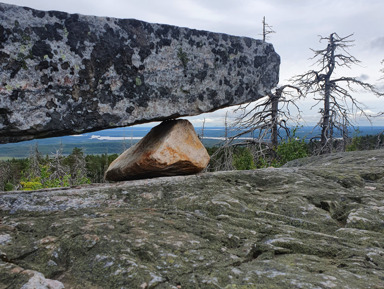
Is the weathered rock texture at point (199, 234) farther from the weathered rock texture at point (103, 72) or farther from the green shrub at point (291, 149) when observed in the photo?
the green shrub at point (291, 149)

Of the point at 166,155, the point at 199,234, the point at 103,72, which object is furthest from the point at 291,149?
the point at 199,234

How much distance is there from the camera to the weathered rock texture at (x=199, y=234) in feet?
9.16

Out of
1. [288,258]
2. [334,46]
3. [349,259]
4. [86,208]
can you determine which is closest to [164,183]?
[86,208]

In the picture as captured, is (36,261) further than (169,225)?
No

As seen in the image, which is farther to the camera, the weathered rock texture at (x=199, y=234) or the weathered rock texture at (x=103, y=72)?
the weathered rock texture at (x=103, y=72)

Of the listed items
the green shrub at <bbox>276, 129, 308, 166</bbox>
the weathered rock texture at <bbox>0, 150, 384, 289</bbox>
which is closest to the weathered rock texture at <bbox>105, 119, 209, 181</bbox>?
the weathered rock texture at <bbox>0, 150, 384, 289</bbox>

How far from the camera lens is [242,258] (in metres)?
3.18

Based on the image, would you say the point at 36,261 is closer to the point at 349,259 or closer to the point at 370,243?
the point at 349,259

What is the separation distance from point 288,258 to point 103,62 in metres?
3.50

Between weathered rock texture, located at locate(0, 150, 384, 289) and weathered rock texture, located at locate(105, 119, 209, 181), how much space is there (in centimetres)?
59

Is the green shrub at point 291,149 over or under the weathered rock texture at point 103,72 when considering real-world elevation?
under

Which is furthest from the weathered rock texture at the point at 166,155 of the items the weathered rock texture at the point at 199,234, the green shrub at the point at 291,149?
the green shrub at the point at 291,149

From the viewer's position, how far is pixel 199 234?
363 cm

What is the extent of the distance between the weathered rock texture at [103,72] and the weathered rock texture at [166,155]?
0.67 metres
